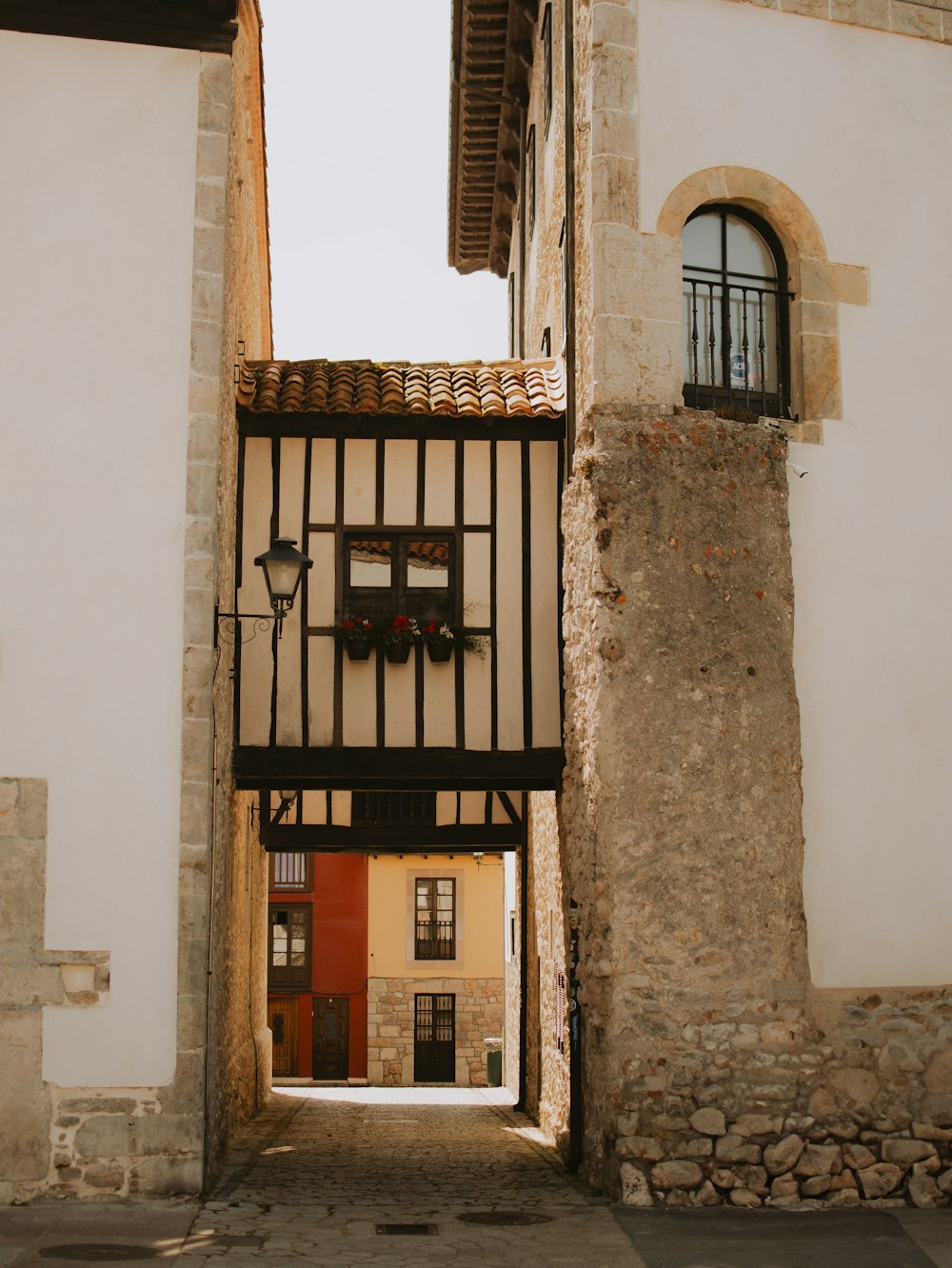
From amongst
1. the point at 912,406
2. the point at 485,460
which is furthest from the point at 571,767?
the point at 912,406

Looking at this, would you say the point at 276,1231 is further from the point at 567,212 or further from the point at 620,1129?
the point at 567,212

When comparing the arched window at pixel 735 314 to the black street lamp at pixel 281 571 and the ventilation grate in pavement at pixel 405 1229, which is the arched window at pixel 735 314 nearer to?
the black street lamp at pixel 281 571

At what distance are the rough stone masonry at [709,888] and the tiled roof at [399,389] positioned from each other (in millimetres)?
1292

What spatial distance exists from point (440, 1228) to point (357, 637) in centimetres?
360

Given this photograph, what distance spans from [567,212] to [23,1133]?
6429mm

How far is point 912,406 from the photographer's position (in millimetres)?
8305

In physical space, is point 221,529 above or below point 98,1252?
above

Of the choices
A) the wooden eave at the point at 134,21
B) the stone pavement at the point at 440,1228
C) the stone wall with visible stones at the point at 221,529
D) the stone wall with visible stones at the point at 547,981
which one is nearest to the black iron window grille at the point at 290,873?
the stone wall with visible stones at the point at 547,981

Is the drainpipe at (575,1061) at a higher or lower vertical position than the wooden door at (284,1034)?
higher

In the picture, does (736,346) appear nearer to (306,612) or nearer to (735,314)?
(735,314)

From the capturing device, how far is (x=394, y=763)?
8.77m

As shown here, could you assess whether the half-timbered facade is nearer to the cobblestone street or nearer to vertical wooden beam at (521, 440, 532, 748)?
vertical wooden beam at (521, 440, 532, 748)

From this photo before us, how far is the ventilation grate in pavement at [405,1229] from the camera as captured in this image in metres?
6.69

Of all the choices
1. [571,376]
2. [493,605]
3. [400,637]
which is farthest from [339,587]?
[571,376]
